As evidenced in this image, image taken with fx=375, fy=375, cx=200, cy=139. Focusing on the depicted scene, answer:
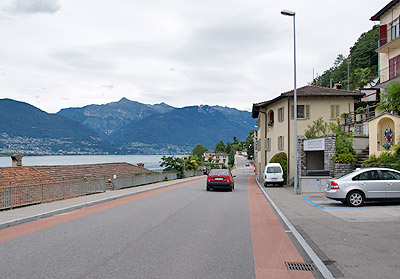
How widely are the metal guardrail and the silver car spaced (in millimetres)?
11791

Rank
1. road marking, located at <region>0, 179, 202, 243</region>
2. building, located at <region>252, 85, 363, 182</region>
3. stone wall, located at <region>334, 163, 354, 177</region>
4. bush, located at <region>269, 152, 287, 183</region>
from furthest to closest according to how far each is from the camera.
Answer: building, located at <region>252, 85, 363, 182</region>
bush, located at <region>269, 152, 287, 183</region>
stone wall, located at <region>334, 163, 354, 177</region>
road marking, located at <region>0, 179, 202, 243</region>

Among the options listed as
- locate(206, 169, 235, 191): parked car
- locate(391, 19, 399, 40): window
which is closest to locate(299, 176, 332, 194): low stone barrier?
locate(206, 169, 235, 191): parked car

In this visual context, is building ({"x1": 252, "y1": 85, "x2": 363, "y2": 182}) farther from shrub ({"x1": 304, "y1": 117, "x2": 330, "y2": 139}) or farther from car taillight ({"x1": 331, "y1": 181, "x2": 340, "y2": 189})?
car taillight ({"x1": 331, "y1": 181, "x2": 340, "y2": 189})

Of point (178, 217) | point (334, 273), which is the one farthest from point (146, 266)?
point (178, 217)

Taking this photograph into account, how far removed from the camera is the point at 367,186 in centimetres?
1406

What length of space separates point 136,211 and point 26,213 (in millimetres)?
3641

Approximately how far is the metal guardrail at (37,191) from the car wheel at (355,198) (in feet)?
40.1

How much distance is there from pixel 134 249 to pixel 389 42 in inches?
1240

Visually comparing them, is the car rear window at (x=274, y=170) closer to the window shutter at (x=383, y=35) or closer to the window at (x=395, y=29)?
the window at (x=395, y=29)

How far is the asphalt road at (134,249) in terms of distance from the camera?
229 inches

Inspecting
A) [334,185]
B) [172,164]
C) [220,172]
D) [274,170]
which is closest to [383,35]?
[274,170]

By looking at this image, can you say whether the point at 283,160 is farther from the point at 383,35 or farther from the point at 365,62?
the point at 365,62

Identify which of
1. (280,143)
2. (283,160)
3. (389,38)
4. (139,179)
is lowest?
(139,179)

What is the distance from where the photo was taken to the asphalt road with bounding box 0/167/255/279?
5805 millimetres
